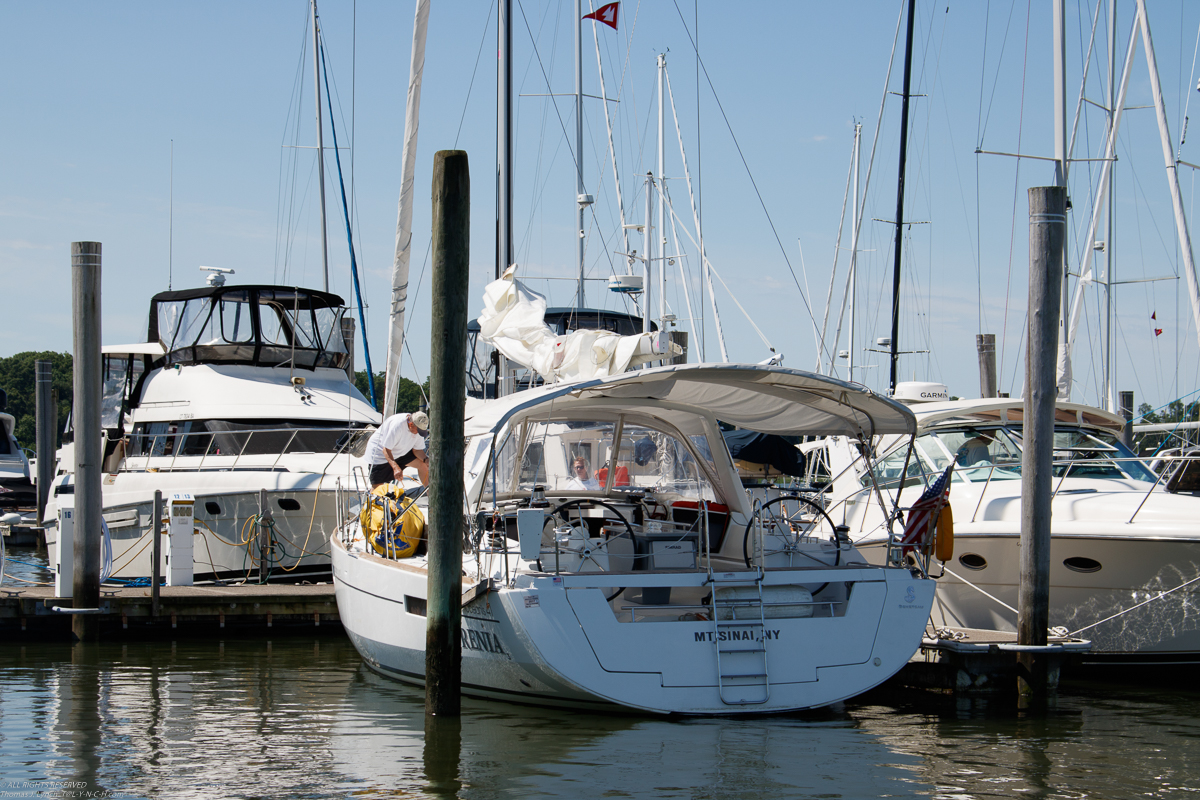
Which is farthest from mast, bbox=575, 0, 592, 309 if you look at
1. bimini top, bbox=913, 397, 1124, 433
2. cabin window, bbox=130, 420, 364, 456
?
bimini top, bbox=913, 397, 1124, 433

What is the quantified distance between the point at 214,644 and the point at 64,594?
1.67 meters

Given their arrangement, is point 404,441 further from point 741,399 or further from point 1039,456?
point 1039,456

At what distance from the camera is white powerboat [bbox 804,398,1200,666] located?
9.72 metres

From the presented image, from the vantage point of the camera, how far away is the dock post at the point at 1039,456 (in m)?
8.70

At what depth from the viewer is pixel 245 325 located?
16719mm

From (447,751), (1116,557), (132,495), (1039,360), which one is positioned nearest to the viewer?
(447,751)

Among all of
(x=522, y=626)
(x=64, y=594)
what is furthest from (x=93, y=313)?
(x=522, y=626)

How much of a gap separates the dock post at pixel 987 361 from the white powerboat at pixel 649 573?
8774 mm

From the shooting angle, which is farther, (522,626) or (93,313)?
(93,313)

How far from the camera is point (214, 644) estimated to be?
11.7 meters

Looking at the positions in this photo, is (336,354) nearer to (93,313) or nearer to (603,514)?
(93,313)

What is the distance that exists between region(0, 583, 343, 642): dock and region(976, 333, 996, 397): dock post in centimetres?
1111

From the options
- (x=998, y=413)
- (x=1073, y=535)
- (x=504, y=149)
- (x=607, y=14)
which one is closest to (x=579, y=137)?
(x=607, y=14)

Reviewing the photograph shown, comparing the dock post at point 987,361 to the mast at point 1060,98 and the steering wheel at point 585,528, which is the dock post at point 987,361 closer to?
the mast at point 1060,98
